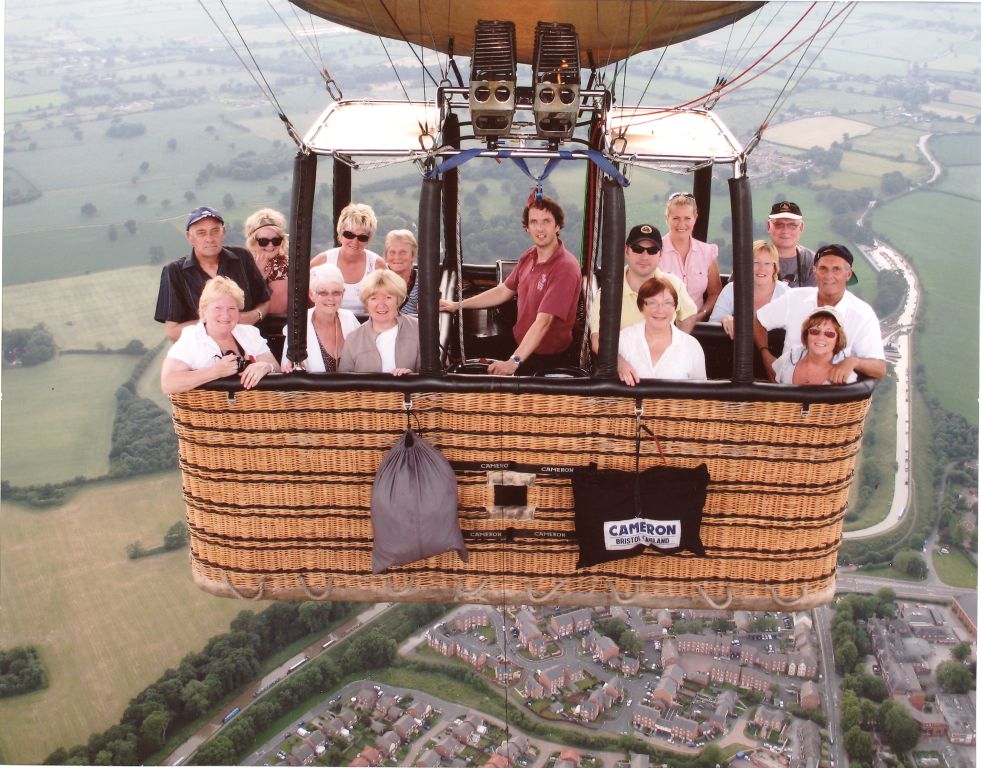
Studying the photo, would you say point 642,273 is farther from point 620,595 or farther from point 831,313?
point 620,595

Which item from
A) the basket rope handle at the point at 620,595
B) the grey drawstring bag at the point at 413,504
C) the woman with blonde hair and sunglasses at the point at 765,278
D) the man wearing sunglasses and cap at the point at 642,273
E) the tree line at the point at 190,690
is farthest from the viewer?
the tree line at the point at 190,690

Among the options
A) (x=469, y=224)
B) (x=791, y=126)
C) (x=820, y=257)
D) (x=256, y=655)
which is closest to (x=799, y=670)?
(x=256, y=655)

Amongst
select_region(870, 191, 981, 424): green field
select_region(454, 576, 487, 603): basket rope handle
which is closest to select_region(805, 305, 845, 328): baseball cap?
select_region(454, 576, 487, 603): basket rope handle

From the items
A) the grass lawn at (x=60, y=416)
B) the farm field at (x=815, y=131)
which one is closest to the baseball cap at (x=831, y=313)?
the grass lawn at (x=60, y=416)

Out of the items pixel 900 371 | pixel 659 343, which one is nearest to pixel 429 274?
pixel 659 343

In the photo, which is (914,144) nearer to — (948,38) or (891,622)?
(948,38)

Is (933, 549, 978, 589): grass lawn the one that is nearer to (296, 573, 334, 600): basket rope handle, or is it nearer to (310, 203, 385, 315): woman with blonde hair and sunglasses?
(310, 203, 385, 315): woman with blonde hair and sunglasses

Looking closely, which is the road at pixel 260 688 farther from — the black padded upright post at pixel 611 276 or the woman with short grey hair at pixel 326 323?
the black padded upright post at pixel 611 276
